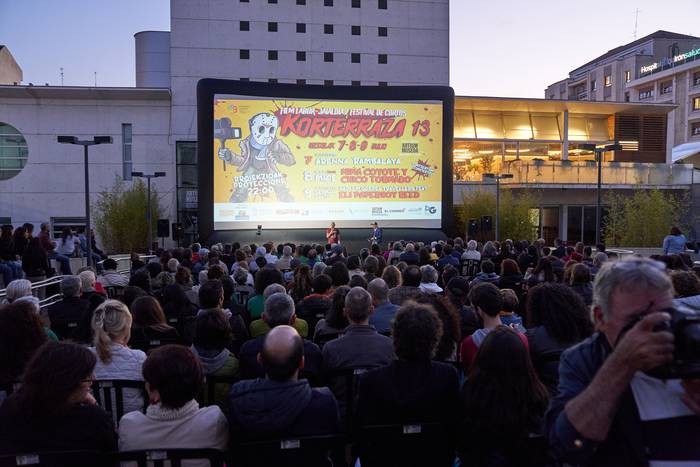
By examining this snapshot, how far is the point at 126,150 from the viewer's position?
25.0m

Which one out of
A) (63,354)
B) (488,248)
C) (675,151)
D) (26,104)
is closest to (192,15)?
(26,104)

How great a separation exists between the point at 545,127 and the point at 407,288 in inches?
962

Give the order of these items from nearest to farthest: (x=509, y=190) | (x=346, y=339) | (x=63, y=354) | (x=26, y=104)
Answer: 1. (x=63, y=354)
2. (x=346, y=339)
3. (x=509, y=190)
4. (x=26, y=104)

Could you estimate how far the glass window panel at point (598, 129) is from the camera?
2814cm

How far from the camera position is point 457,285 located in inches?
201

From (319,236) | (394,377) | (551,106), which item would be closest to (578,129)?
(551,106)

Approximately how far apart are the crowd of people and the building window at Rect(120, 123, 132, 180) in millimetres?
21544

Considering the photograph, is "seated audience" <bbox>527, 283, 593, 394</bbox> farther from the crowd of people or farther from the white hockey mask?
the white hockey mask

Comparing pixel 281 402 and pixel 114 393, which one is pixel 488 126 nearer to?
pixel 114 393

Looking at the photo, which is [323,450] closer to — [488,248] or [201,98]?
[488,248]

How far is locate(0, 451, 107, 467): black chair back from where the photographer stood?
2.05 meters

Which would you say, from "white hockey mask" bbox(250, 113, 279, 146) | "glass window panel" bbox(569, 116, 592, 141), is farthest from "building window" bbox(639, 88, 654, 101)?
"white hockey mask" bbox(250, 113, 279, 146)

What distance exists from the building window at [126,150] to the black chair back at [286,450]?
24893 millimetres

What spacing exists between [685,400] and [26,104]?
28.3 m
